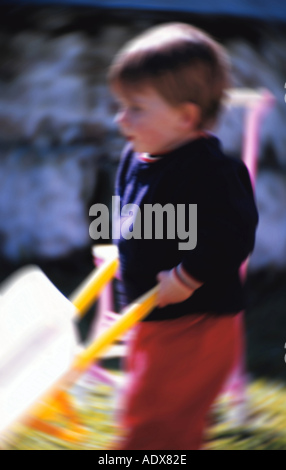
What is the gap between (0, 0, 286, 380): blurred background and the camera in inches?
59.2

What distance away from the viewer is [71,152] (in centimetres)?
167

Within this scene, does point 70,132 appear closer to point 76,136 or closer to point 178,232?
point 76,136

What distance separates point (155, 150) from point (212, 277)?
7.2 inches

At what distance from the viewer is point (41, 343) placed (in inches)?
30.5

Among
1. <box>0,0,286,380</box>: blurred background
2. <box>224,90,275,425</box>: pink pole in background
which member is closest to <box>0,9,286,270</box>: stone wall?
<box>0,0,286,380</box>: blurred background

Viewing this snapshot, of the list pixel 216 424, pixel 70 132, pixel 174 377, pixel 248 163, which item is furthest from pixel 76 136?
pixel 174 377

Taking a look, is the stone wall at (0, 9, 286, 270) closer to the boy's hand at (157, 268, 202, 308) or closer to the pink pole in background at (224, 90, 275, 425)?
the pink pole in background at (224, 90, 275, 425)

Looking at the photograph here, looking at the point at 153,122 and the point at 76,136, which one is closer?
the point at 153,122

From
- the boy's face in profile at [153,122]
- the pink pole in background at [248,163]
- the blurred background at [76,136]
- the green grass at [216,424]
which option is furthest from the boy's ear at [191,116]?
the blurred background at [76,136]

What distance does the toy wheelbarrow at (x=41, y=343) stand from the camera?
0.72 meters

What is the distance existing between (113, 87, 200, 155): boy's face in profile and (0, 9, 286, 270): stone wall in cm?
79

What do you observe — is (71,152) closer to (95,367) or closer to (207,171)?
(95,367)

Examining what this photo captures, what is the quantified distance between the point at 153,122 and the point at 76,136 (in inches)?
36.1
